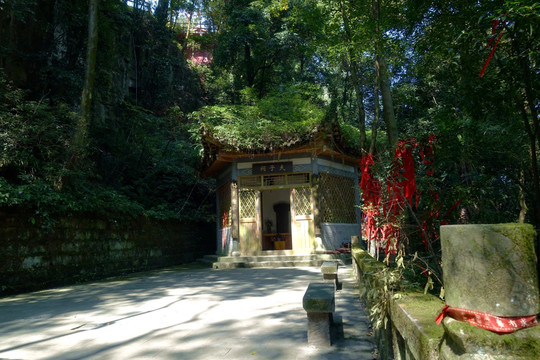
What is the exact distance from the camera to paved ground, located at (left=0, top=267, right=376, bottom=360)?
301 cm

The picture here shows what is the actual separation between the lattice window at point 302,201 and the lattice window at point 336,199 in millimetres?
342

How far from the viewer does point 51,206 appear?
6934 millimetres

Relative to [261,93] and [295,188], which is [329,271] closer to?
[295,188]

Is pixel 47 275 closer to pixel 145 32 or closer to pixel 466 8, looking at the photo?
pixel 466 8

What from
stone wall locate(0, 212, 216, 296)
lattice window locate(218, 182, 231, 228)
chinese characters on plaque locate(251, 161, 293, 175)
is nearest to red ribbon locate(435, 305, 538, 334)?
stone wall locate(0, 212, 216, 296)

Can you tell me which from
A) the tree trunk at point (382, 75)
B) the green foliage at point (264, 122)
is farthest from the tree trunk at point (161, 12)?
the tree trunk at point (382, 75)

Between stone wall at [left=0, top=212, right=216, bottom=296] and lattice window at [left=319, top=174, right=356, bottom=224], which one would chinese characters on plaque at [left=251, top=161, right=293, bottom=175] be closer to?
lattice window at [left=319, top=174, right=356, bottom=224]

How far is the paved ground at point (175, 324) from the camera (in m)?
3.01

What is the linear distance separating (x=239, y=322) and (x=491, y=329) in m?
3.16

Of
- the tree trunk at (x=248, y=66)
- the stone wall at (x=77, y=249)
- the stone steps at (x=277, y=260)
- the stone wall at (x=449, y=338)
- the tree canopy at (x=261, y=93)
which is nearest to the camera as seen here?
the stone wall at (x=449, y=338)

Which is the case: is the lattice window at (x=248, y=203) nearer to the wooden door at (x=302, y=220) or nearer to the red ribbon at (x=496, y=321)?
the wooden door at (x=302, y=220)

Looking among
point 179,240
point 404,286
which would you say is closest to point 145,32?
point 179,240

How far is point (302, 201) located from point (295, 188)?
1.42 feet

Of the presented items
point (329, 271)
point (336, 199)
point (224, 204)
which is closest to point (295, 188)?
point (336, 199)
